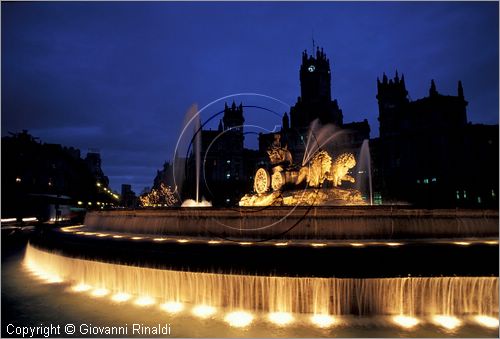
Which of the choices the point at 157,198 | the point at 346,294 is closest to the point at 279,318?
the point at 346,294

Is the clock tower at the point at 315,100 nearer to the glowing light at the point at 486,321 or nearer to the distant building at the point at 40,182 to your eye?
the distant building at the point at 40,182

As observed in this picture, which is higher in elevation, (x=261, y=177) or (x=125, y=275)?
(x=261, y=177)

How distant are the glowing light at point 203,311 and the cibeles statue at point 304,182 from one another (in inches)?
419

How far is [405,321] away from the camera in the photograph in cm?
970

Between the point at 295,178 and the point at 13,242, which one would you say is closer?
the point at 295,178

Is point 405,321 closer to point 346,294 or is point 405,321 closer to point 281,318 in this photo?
point 346,294

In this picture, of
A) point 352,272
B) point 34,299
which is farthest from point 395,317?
point 34,299

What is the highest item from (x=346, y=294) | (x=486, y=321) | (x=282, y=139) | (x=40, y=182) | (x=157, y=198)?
(x=282, y=139)

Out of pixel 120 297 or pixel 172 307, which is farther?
pixel 120 297

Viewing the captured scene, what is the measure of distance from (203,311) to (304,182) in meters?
13.1

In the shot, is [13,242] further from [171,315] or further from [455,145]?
[455,145]

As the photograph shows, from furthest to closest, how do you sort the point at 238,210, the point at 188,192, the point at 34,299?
1. the point at 188,192
2. the point at 238,210
3. the point at 34,299

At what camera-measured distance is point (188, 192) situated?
81.8 meters

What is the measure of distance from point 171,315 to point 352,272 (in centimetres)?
592
